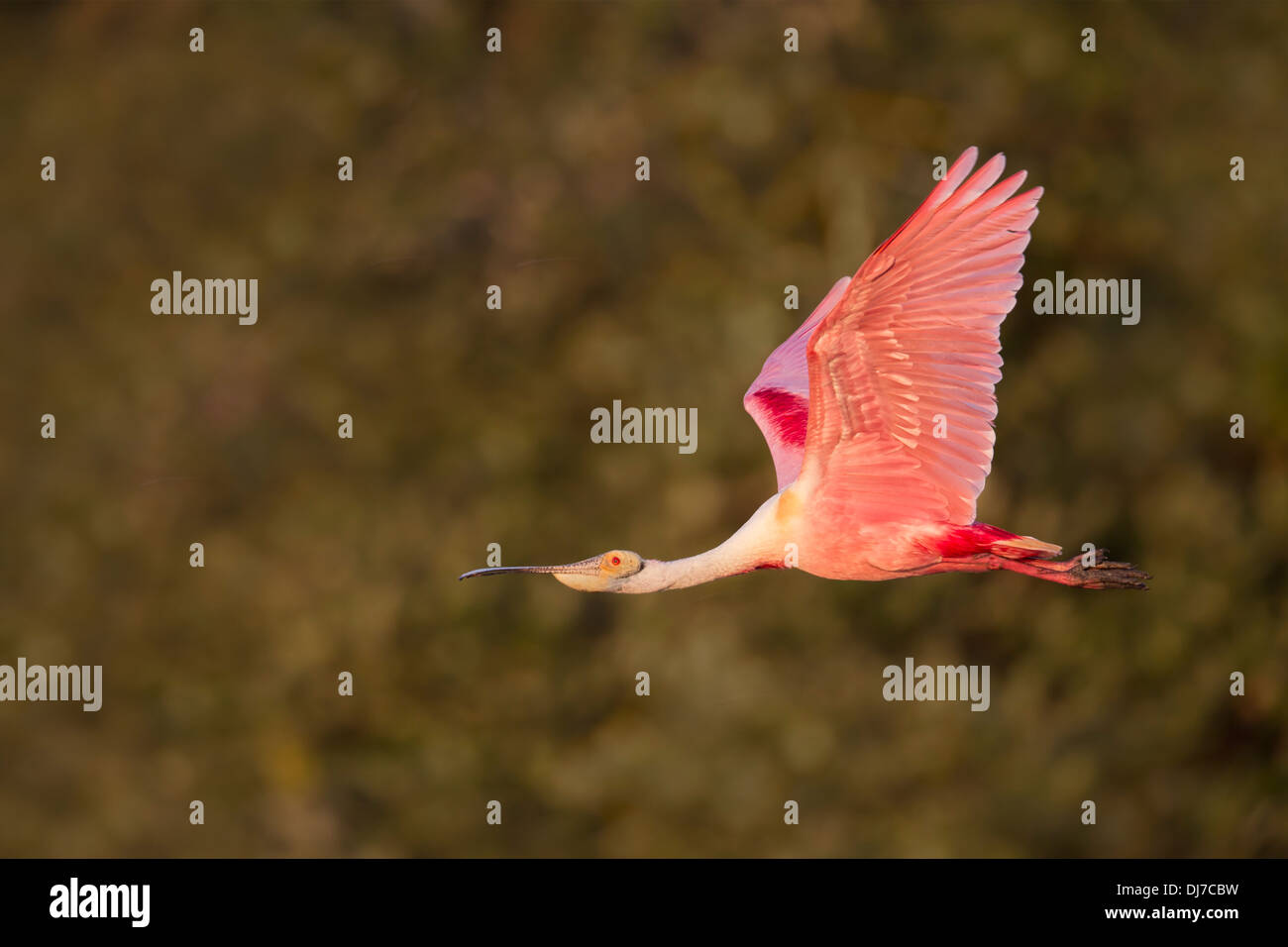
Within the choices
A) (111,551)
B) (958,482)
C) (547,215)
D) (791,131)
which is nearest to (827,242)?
(791,131)

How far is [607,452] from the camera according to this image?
12.1 metres

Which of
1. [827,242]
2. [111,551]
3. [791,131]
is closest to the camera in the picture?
[827,242]

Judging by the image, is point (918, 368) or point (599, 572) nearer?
point (599, 572)

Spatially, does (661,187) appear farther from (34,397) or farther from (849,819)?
(34,397)

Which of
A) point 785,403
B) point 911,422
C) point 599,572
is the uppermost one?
point 785,403

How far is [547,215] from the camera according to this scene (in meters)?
11.9

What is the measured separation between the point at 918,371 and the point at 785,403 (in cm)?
67

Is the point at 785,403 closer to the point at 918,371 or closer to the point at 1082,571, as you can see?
the point at 918,371

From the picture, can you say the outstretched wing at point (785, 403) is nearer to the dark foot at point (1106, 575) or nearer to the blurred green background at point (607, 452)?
the dark foot at point (1106, 575)

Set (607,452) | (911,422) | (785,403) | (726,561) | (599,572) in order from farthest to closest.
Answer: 1. (607,452)
2. (785,403)
3. (911,422)
4. (726,561)
5. (599,572)

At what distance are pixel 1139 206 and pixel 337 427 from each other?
6139 millimetres

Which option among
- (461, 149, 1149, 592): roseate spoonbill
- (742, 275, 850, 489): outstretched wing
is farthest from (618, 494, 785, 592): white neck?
(742, 275, 850, 489): outstretched wing

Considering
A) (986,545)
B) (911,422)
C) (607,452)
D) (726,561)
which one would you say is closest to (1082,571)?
(986,545)

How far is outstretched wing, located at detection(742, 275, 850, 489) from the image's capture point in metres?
3.16
